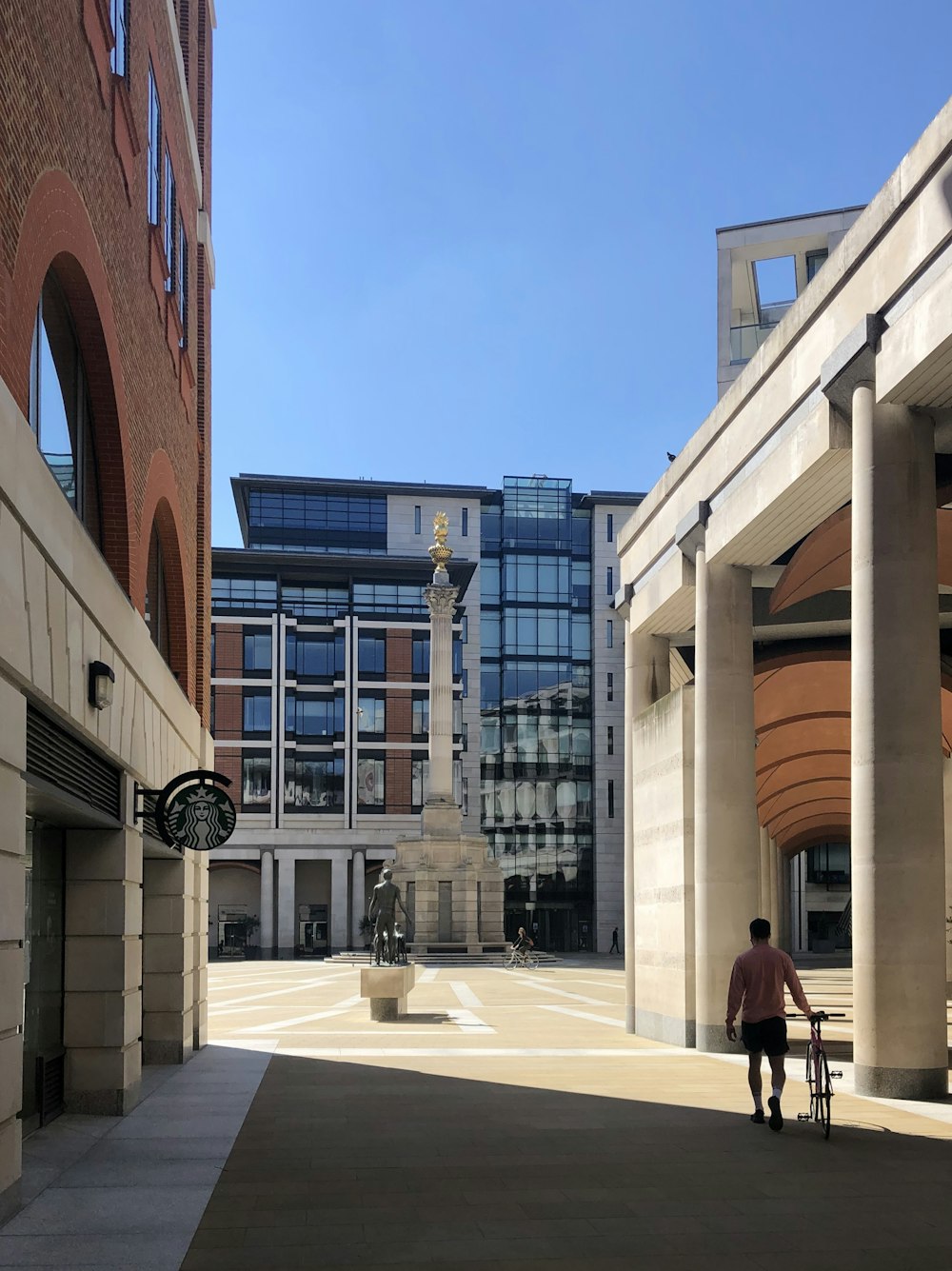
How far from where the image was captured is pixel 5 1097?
952cm

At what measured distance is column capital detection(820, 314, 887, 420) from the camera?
53.1 ft

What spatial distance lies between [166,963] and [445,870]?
44.9m

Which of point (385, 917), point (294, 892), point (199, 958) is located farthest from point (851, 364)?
point (294, 892)

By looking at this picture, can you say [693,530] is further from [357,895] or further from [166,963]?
[357,895]

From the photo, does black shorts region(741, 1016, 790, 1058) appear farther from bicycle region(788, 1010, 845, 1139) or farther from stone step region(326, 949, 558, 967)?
stone step region(326, 949, 558, 967)

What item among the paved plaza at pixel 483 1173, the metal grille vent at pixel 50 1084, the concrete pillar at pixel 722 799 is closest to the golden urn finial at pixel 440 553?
the concrete pillar at pixel 722 799

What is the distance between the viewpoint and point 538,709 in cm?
9600

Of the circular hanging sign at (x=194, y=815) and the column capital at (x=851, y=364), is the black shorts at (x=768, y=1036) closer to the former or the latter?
the circular hanging sign at (x=194, y=815)

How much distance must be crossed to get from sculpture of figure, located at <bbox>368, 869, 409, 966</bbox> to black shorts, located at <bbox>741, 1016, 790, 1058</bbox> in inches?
720

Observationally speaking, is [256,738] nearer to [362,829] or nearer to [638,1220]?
[362,829]

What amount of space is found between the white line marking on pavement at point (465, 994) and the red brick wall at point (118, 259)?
12310mm

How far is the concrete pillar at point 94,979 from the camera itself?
47.9ft

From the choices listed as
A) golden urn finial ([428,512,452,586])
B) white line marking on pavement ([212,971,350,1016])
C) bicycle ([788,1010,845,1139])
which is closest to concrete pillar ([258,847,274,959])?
golden urn finial ([428,512,452,586])

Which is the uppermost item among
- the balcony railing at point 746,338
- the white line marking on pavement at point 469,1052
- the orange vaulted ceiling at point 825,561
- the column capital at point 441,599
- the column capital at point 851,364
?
the column capital at point 441,599
